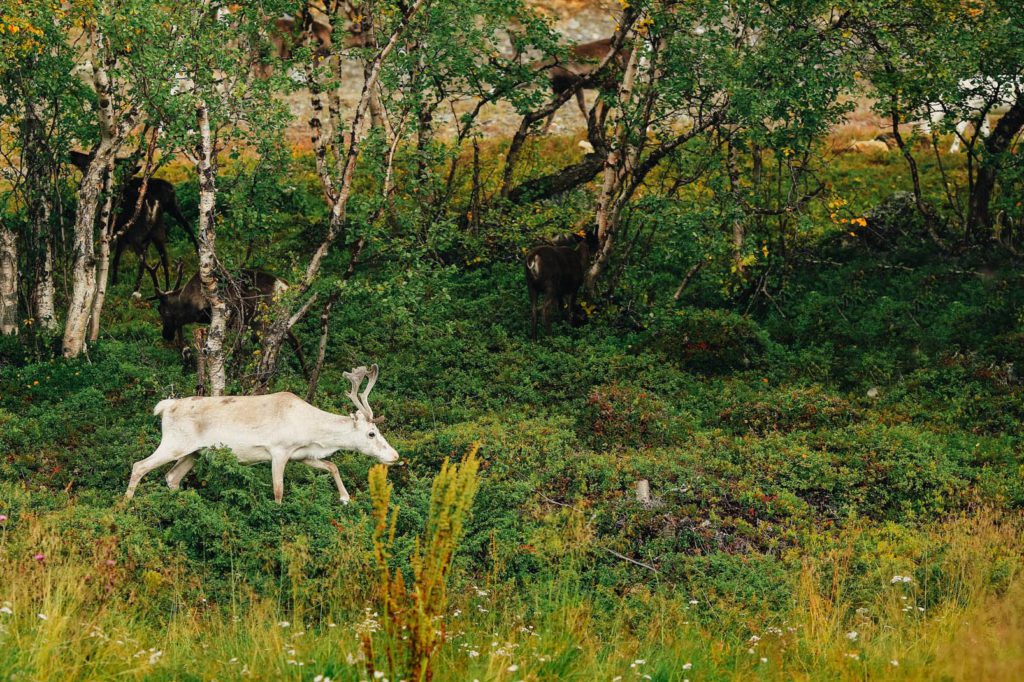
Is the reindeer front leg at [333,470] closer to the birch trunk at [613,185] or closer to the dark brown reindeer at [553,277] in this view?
the dark brown reindeer at [553,277]

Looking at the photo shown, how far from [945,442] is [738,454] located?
8.49 feet

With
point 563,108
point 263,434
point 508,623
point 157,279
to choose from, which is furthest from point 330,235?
point 563,108

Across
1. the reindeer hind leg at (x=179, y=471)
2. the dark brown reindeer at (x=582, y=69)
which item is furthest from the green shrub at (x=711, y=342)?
the reindeer hind leg at (x=179, y=471)

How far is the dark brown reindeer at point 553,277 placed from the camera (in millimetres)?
17250

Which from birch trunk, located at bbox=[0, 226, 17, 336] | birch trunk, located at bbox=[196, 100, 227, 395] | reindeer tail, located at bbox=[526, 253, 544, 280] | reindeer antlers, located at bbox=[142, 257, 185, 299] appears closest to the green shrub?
reindeer tail, located at bbox=[526, 253, 544, 280]

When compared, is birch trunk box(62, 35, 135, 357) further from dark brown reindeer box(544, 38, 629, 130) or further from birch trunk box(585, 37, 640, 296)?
birch trunk box(585, 37, 640, 296)

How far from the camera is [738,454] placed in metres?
13.1

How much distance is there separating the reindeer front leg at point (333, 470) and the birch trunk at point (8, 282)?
7941 millimetres

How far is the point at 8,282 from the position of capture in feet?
54.9

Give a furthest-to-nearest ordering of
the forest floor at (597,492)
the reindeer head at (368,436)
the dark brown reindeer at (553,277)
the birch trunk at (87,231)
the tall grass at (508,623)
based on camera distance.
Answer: the dark brown reindeer at (553,277) < the birch trunk at (87,231) < the reindeer head at (368,436) < the forest floor at (597,492) < the tall grass at (508,623)

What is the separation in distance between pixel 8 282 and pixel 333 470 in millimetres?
8676

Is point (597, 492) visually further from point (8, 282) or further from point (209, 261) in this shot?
point (8, 282)

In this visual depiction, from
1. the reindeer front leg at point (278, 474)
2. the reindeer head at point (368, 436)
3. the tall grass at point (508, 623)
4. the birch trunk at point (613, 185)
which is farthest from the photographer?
the birch trunk at point (613, 185)

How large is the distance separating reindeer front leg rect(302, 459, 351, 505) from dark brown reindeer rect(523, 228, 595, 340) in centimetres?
659
